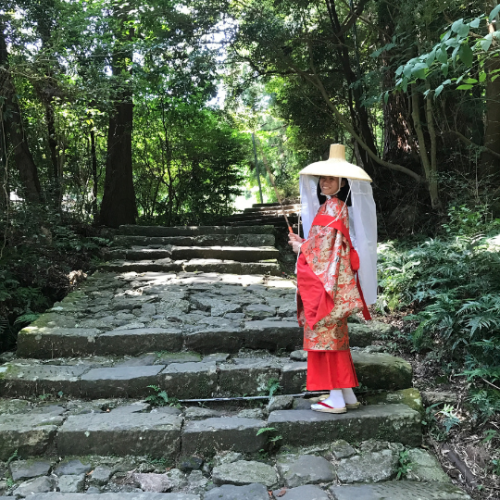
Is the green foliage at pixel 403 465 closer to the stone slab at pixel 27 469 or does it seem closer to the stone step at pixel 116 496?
the stone step at pixel 116 496

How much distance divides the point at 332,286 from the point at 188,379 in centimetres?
127

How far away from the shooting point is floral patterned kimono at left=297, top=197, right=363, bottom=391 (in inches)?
113

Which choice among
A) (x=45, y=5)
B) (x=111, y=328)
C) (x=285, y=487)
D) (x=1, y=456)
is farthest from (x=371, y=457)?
(x=45, y=5)

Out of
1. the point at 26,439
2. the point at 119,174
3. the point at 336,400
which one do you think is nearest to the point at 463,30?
the point at 336,400

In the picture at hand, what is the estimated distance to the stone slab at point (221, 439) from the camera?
270 cm

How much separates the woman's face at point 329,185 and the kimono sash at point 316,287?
175 mm

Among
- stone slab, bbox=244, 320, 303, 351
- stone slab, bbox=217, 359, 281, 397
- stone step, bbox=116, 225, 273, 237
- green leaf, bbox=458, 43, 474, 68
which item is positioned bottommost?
stone slab, bbox=217, 359, 281, 397

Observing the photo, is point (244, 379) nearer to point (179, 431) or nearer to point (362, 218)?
point (179, 431)

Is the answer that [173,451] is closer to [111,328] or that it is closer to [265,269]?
[111,328]

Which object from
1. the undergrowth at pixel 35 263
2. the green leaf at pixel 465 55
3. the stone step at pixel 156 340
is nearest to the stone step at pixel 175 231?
the undergrowth at pixel 35 263

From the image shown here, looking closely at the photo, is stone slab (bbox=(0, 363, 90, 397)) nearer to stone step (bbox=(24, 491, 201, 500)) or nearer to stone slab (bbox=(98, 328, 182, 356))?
stone slab (bbox=(98, 328, 182, 356))

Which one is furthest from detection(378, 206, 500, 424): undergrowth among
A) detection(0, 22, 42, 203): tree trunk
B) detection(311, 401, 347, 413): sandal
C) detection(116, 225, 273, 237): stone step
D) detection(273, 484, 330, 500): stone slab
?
detection(0, 22, 42, 203): tree trunk

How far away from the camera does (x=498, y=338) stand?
3.25 meters

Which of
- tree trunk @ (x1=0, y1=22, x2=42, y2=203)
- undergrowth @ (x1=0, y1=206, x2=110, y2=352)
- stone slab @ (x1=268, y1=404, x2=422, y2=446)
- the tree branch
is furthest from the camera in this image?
the tree branch
